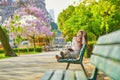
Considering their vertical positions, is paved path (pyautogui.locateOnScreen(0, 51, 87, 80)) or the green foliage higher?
the green foliage

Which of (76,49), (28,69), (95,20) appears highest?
(95,20)

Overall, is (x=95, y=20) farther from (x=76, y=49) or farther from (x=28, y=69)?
(x=76, y=49)

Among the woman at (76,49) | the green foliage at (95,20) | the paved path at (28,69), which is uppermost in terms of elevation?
the green foliage at (95,20)

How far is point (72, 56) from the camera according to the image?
10.4 meters

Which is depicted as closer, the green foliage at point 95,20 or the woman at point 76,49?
the woman at point 76,49

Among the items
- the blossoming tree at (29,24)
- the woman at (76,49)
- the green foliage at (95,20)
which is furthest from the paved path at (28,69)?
the blossoming tree at (29,24)

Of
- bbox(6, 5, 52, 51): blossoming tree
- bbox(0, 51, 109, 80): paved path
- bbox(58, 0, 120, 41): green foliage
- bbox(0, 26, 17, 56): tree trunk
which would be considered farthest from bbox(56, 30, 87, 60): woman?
bbox(6, 5, 52, 51): blossoming tree

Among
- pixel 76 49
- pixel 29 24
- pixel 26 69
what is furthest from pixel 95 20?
pixel 29 24

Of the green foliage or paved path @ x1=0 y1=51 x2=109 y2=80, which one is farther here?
the green foliage

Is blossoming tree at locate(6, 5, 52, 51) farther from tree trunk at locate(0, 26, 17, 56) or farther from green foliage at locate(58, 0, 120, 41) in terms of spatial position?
tree trunk at locate(0, 26, 17, 56)

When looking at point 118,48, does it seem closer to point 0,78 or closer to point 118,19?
point 0,78

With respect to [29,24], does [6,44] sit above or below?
below

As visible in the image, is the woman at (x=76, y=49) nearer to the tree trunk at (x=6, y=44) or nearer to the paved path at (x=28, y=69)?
the paved path at (x=28, y=69)

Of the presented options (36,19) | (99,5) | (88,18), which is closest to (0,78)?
(99,5)
